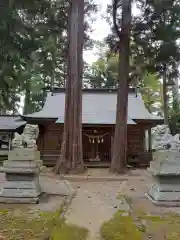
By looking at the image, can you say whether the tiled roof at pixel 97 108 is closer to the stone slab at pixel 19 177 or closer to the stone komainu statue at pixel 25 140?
the stone komainu statue at pixel 25 140

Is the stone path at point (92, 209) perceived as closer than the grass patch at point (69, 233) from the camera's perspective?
No

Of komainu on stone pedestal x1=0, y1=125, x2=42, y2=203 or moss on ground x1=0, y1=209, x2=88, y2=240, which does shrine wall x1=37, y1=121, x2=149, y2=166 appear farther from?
moss on ground x1=0, y1=209, x2=88, y2=240

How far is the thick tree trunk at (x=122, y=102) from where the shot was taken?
11688 millimetres

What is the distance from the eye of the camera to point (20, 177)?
5.63 metres

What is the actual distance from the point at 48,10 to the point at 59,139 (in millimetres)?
6992

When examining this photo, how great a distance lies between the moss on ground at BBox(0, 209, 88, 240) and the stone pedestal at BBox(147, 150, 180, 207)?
2.05 m

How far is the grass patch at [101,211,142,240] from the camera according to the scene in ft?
11.3

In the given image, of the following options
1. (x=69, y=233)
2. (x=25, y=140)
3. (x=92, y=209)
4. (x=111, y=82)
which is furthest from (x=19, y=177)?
(x=111, y=82)

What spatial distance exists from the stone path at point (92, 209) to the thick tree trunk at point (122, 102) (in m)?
4.60

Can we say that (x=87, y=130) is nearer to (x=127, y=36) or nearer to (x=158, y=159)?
(x=127, y=36)

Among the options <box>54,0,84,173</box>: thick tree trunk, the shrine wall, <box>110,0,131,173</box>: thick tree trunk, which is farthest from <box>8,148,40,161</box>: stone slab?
the shrine wall

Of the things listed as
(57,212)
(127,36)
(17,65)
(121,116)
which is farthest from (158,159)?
(17,65)

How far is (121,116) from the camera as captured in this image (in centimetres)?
1184

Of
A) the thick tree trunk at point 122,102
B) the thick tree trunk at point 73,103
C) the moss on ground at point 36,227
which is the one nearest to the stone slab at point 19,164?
the moss on ground at point 36,227
